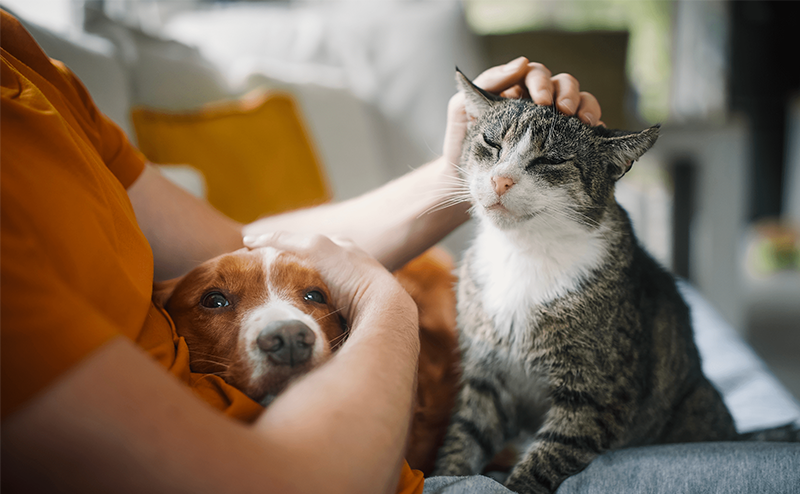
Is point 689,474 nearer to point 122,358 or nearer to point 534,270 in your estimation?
point 534,270

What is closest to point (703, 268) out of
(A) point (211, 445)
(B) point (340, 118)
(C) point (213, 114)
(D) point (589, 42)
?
(D) point (589, 42)

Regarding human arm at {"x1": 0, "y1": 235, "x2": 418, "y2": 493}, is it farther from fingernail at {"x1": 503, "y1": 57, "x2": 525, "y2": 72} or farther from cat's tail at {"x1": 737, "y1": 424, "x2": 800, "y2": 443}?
cat's tail at {"x1": 737, "y1": 424, "x2": 800, "y2": 443}

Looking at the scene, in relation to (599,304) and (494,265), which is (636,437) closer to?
(599,304)

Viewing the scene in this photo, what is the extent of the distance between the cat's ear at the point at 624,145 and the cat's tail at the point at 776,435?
0.59 m

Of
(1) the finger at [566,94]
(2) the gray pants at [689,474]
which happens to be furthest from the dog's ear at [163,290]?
(1) the finger at [566,94]

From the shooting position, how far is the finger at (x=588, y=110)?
857mm

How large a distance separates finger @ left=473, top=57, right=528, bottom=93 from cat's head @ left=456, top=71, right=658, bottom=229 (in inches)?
1.2

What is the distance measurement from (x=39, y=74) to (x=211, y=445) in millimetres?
619

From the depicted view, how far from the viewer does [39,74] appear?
2.35 feet

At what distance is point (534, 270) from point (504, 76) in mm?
366

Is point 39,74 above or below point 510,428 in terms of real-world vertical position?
above

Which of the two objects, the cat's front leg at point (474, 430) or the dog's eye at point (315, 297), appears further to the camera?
the cat's front leg at point (474, 430)

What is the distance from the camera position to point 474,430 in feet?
3.18

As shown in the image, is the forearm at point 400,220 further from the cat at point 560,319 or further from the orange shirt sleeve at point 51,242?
the orange shirt sleeve at point 51,242
